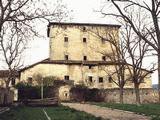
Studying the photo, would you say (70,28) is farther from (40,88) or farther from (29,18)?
(29,18)

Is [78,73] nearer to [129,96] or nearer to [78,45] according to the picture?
[78,45]

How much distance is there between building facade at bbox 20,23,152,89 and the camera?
6825cm

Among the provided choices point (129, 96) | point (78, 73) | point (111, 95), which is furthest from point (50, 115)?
point (78, 73)

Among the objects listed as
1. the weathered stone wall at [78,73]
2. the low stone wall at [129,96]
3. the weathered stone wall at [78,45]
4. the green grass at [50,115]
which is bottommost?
the green grass at [50,115]

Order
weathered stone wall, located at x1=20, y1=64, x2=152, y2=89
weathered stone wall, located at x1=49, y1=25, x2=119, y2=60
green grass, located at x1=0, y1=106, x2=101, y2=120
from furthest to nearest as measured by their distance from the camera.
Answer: weathered stone wall, located at x1=49, y1=25, x2=119, y2=60 < weathered stone wall, located at x1=20, y1=64, x2=152, y2=89 < green grass, located at x1=0, y1=106, x2=101, y2=120

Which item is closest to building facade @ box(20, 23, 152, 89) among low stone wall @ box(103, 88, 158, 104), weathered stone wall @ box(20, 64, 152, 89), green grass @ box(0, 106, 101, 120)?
weathered stone wall @ box(20, 64, 152, 89)

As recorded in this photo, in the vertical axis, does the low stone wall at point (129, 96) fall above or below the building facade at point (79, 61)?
A: below

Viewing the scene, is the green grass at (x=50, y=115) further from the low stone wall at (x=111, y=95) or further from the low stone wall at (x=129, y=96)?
the low stone wall at (x=129, y=96)

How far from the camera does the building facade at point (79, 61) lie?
68.2m

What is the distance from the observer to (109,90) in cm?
6384

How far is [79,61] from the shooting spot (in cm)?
7200

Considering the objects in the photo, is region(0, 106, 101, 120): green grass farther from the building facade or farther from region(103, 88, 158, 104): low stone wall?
the building facade

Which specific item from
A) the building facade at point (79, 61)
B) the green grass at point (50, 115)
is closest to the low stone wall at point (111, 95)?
the building facade at point (79, 61)

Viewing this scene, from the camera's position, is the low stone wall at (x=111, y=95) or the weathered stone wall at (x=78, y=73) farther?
the weathered stone wall at (x=78, y=73)
